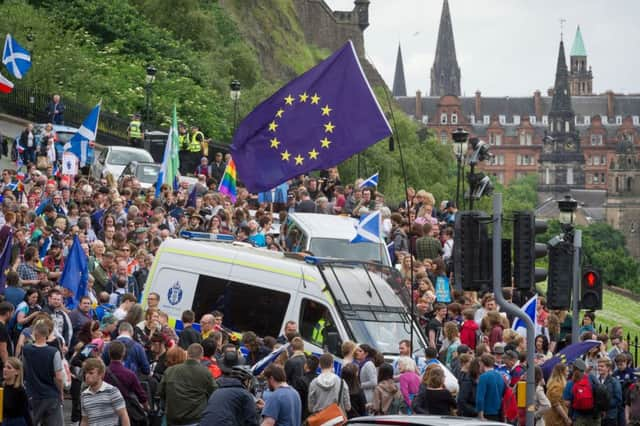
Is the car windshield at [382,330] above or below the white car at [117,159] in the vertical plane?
below

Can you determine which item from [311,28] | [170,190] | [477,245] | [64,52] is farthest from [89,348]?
[311,28]

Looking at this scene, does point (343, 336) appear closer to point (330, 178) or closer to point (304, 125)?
point (304, 125)

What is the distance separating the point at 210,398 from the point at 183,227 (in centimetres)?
1259

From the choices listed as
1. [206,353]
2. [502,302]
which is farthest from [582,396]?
[206,353]

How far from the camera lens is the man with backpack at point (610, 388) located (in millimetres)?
20078

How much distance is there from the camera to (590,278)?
20938 mm

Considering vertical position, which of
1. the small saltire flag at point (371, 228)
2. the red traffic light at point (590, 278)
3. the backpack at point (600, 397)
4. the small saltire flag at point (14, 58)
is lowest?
the backpack at point (600, 397)

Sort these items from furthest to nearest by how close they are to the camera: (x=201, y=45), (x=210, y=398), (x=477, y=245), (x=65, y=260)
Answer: (x=201, y=45), (x=65, y=260), (x=477, y=245), (x=210, y=398)

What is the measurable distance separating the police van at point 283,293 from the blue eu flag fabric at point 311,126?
1158 millimetres

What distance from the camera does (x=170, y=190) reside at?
99.6 feet

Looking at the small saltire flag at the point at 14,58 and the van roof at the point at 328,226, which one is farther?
the small saltire flag at the point at 14,58

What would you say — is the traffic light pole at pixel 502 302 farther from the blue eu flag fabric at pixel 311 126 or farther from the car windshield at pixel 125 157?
the car windshield at pixel 125 157

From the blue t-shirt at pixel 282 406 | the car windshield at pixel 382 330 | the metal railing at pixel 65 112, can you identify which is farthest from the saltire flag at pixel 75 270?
the metal railing at pixel 65 112

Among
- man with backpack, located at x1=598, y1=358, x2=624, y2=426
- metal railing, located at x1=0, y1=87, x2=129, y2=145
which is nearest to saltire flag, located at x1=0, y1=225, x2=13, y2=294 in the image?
man with backpack, located at x1=598, y1=358, x2=624, y2=426
